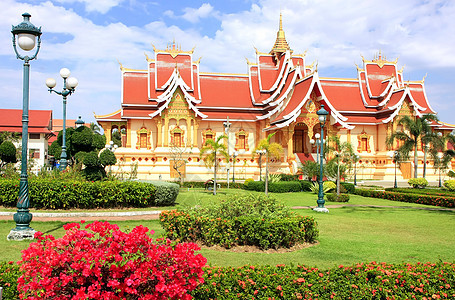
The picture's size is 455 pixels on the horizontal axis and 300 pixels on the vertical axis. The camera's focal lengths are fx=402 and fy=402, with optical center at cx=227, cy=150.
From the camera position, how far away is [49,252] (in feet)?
13.4

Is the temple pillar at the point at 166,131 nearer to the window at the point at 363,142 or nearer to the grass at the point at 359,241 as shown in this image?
the window at the point at 363,142

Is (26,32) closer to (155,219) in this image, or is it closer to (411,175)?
(155,219)

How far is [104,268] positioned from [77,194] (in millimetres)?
9030

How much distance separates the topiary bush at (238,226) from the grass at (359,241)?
0.36 metres

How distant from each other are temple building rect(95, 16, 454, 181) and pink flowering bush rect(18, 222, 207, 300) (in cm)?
2632

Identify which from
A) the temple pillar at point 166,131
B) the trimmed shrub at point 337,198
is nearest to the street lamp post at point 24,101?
the trimmed shrub at point 337,198

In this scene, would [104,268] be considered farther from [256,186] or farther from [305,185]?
[305,185]

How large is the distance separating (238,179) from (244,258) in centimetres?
2493

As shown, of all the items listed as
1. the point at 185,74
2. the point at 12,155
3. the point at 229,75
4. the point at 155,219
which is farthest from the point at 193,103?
the point at 155,219

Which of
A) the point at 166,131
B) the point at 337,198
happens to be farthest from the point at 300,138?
the point at 337,198

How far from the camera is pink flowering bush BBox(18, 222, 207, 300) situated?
13.0 feet

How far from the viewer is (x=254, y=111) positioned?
117 feet

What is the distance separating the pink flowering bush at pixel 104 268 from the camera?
13.0ft

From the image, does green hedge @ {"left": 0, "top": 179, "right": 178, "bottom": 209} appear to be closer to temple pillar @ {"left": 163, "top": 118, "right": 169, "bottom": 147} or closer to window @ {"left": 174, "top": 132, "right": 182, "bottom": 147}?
temple pillar @ {"left": 163, "top": 118, "right": 169, "bottom": 147}
